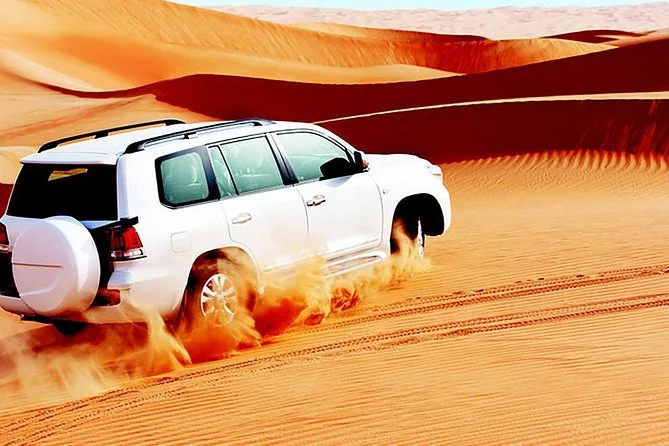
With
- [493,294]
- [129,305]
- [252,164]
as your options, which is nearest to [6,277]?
[129,305]

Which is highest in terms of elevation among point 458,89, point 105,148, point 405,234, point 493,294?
point 105,148

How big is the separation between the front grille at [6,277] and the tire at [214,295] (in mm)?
1177

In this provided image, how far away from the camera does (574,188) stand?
64.8 ft

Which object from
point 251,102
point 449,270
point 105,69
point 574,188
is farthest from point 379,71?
point 449,270

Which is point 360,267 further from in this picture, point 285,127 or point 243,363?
point 243,363

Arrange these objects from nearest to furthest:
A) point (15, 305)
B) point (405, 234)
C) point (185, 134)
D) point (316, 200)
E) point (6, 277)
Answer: point (15, 305) < point (6, 277) < point (185, 134) < point (316, 200) < point (405, 234)

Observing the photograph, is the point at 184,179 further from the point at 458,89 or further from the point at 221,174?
the point at 458,89

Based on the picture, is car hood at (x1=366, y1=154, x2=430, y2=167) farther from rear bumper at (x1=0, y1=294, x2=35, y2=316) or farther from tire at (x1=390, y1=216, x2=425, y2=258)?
rear bumper at (x1=0, y1=294, x2=35, y2=316)

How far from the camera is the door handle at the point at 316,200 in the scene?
8.34 metres

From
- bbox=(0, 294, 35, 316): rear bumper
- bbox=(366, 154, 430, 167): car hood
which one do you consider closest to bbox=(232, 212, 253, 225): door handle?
bbox=(0, 294, 35, 316): rear bumper

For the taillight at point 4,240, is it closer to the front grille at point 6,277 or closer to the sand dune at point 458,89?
the front grille at point 6,277

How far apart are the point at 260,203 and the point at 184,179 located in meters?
0.63

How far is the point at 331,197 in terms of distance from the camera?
28.1ft

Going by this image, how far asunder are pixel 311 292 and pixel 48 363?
6.72 feet
